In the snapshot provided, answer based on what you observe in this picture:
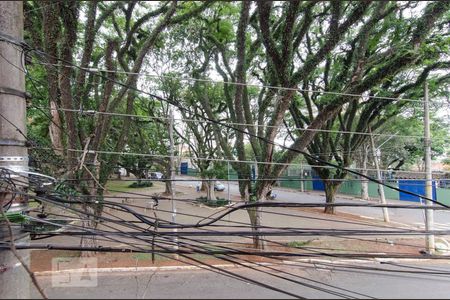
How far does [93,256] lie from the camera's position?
26.7 feet

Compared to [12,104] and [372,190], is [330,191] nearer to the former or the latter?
[372,190]

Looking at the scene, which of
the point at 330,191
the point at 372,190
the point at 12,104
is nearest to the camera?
the point at 12,104

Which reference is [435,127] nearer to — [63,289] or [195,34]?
[195,34]

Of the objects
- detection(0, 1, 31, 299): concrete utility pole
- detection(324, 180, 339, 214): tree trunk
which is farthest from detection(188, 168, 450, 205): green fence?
detection(0, 1, 31, 299): concrete utility pole

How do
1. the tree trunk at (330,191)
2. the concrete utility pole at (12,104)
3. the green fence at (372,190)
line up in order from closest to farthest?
1. the concrete utility pole at (12,104)
2. the tree trunk at (330,191)
3. the green fence at (372,190)

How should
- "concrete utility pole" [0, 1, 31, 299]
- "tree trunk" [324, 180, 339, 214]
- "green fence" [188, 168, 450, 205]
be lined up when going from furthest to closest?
"green fence" [188, 168, 450, 205]
"tree trunk" [324, 180, 339, 214]
"concrete utility pole" [0, 1, 31, 299]

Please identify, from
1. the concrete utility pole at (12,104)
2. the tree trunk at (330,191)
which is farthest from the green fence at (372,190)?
the concrete utility pole at (12,104)

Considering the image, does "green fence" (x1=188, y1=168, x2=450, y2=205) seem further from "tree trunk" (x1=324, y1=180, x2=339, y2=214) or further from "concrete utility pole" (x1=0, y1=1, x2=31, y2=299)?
"concrete utility pole" (x1=0, y1=1, x2=31, y2=299)

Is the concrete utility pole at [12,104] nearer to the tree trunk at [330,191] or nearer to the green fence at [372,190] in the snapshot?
the tree trunk at [330,191]

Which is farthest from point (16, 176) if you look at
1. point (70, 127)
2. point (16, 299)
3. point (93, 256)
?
point (93, 256)

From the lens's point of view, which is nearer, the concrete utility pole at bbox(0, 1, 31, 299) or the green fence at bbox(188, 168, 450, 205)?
the concrete utility pole at bbox(0, 1, 31, 299)

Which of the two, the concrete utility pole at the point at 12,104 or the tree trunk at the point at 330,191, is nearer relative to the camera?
the concrete utility pole at the point at 12,104

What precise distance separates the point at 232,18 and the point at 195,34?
1752mm

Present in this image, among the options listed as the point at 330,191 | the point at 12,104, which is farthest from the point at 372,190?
the point at 12,104
